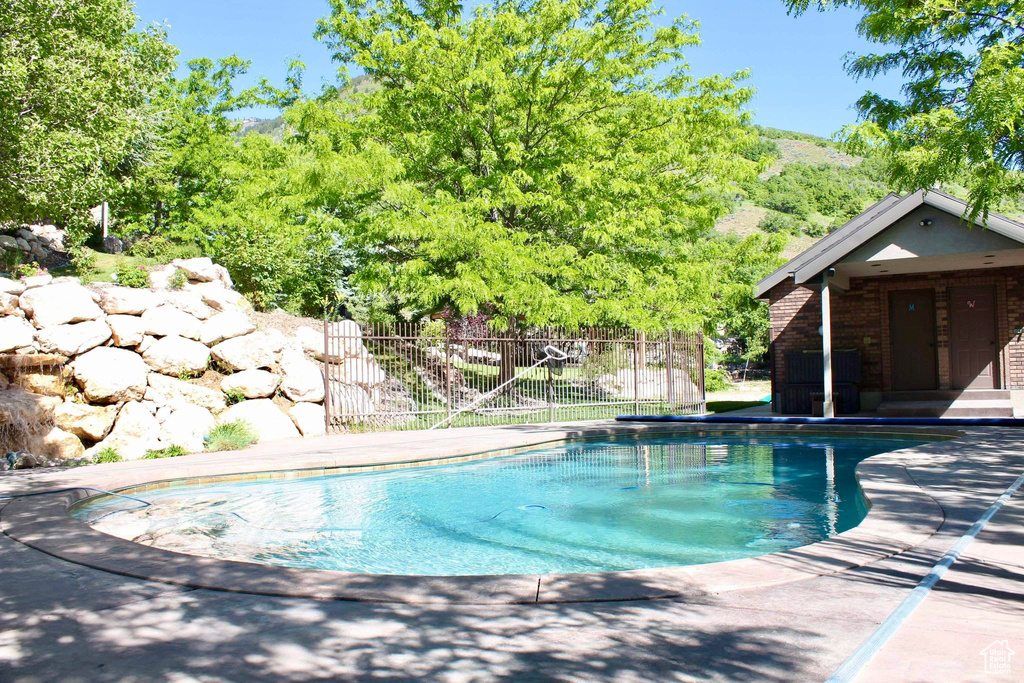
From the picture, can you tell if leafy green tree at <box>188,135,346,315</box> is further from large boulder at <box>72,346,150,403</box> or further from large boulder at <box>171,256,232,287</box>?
large boulder at <box>72,346,150,403</box>

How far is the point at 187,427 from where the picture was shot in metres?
10.9

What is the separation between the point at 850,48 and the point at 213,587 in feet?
40.6

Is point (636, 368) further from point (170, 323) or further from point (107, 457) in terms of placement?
point (107, 457)

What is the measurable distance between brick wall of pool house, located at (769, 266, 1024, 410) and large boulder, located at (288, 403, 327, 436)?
9.64 metres

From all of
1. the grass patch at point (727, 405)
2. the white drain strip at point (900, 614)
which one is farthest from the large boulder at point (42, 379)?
the grass patch at point (727, 405)

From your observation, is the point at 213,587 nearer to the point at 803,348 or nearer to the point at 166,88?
the point at 803,348

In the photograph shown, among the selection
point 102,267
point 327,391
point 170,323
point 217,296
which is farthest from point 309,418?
point 102,267

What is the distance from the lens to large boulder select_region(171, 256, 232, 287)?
587 inches

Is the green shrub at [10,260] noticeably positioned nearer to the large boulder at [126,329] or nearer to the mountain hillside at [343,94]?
the large boulder at [126,329]

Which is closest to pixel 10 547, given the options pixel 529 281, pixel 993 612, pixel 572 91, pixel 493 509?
pixel 493 509

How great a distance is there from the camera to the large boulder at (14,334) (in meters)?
10.2

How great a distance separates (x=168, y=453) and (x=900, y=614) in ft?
31.5

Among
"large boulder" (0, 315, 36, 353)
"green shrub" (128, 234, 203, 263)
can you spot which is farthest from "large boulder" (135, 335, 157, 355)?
"green shrub" (128, 234, 203, 263)

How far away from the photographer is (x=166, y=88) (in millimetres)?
25312
